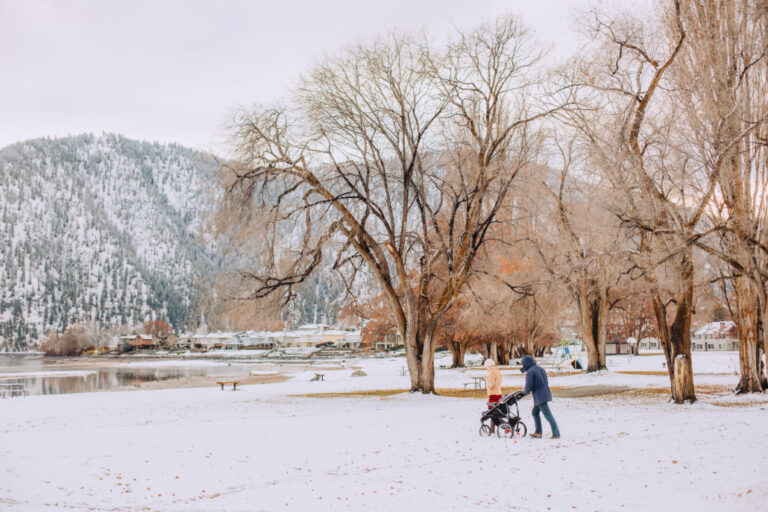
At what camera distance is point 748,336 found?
64.7 ft

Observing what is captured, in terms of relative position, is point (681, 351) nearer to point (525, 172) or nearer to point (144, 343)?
point (525, 172)

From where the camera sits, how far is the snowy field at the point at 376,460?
24.5 ft

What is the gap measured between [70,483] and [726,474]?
8791 mm

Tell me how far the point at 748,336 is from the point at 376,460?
15.3m

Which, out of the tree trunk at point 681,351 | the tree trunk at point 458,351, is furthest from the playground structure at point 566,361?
the tree trunk at point 681,351

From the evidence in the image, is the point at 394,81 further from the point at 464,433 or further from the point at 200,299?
the point at 464,433

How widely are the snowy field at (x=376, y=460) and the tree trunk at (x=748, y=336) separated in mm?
3281

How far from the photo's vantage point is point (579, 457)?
9836 mm

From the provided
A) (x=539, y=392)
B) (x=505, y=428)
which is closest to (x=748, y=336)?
(x=539, y=392)

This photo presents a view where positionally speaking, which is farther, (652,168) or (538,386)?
(652,168)

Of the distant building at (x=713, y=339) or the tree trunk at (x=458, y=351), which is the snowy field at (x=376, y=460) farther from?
the distant building at (x=713, y=339)

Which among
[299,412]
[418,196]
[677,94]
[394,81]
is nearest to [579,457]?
[299,412]

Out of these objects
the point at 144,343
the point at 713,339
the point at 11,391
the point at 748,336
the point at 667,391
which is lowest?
the point at 713,339

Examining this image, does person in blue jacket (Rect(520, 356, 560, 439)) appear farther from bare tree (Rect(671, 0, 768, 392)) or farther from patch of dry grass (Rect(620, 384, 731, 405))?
patch of dry grass (Rect(620, 384, 731, 405))
